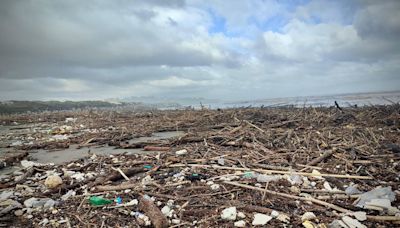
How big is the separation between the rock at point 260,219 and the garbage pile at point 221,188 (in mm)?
11

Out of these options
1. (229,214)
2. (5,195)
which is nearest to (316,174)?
(229,214)

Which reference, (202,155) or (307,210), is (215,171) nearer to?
(202,155)

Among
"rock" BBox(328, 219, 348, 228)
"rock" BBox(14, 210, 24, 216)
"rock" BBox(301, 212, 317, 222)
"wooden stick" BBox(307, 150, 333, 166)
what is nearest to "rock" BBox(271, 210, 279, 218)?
"rock" BBox(301, 212, 317, 222)

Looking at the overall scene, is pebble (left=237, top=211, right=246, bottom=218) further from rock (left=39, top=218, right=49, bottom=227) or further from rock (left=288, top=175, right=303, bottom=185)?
rock (left=39, top=218, right=49, bottom=227)

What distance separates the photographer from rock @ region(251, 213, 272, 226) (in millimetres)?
2709

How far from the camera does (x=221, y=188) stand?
143 inches

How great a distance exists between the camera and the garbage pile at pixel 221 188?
284 centimetres

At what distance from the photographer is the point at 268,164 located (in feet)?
15.4

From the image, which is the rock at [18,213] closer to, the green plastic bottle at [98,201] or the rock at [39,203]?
the rock at [39,203]

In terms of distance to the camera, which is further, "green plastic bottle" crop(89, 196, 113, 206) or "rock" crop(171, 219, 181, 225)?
"green plastic bottle" crop(89, 196, 113, 206)

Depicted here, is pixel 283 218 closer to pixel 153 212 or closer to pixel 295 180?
pixel 295 180

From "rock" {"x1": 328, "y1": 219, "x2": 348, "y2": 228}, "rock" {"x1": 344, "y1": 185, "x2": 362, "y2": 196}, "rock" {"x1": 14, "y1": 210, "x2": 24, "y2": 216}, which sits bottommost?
"rock" {"x1": 14, "y1": 210, "x2": 24, "y2": 216}

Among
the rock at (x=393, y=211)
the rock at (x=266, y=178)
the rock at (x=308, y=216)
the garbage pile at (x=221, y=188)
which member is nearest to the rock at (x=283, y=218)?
the garbage pile at (x=221, y=188)

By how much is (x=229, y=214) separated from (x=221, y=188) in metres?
0.77
